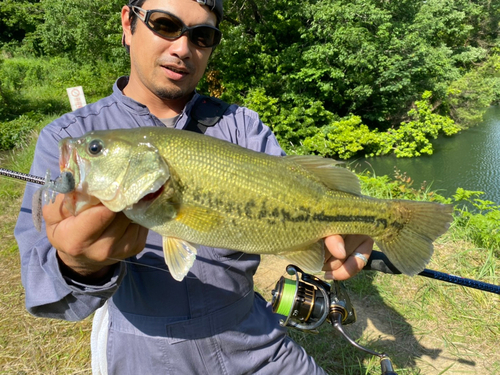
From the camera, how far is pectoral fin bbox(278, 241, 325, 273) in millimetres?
2027

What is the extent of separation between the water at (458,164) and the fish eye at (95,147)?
10447 millimetres

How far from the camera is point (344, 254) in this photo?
1986 millimetres

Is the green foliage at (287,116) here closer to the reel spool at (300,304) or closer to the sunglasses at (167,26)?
the sunglasses at (167,26)

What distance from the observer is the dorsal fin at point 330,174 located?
6.79 feet

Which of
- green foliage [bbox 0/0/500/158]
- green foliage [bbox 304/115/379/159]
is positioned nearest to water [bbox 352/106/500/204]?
green foliage [bbox 0/0/500/158]

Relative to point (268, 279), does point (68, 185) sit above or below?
above

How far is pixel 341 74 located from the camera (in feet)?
49.2

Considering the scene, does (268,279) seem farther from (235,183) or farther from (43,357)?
(235,183)

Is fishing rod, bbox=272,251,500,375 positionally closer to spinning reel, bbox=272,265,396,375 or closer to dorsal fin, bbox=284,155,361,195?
spinning reel, bbox=272,265,396,375

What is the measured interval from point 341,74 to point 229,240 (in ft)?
48.9

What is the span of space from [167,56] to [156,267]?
1.44m

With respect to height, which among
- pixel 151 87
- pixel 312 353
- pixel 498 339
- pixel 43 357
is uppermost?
pixel 151 87

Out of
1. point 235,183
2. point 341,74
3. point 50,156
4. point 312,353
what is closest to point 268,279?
point 312,353

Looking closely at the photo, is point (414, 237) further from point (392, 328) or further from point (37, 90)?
point (37, 90)
